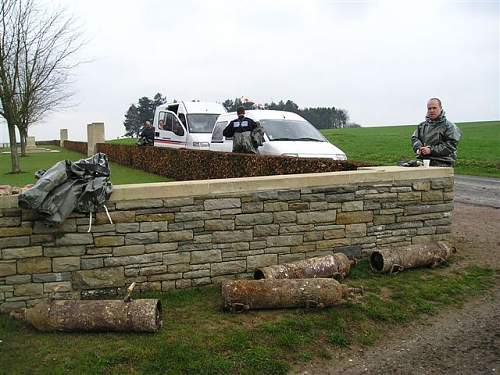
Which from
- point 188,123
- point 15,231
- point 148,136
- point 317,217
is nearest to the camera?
point 15,231

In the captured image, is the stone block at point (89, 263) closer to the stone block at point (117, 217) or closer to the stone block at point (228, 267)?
the stone block at point (117, 217)

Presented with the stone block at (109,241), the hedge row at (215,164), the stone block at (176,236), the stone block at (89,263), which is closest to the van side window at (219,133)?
the hedge row at (215,164)

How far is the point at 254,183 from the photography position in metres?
5.93

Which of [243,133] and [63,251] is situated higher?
[243,133]

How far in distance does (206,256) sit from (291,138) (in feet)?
18.8

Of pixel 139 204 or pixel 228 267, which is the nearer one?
pixel 139 204

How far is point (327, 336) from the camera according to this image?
4.77 m

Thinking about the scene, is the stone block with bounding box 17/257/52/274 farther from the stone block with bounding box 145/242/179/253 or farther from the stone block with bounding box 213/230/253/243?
the stone block with bounding box 213/230/253/243

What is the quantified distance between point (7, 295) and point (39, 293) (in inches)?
12.6

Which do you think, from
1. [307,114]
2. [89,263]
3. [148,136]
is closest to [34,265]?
[89,263]

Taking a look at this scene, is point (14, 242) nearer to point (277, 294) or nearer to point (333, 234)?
point (277, 294)

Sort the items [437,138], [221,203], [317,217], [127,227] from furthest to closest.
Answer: [437,138], [317,217], [221,203], [127,227]

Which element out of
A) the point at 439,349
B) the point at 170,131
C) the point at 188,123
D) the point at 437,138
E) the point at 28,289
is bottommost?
the point at 439,349

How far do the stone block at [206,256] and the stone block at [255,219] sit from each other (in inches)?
18.0
